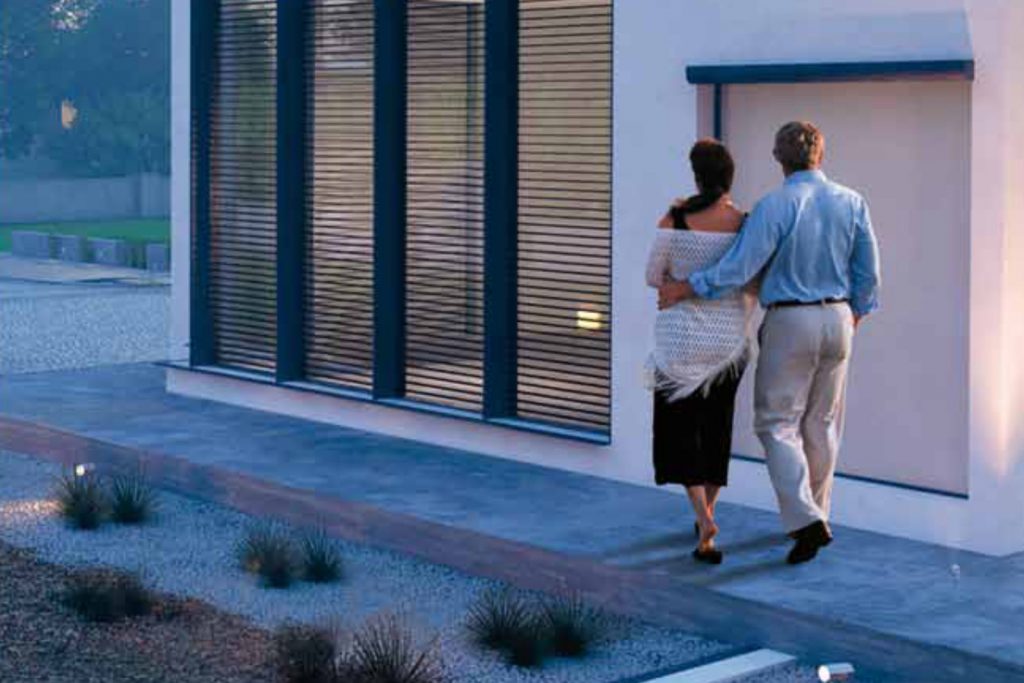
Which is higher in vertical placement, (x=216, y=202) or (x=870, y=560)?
(x=216, y=202)

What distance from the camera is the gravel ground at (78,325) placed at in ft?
65.4

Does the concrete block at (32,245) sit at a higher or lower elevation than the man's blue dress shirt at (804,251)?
lower

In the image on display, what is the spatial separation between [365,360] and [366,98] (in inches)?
65.8

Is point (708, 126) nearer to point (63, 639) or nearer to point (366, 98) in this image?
point (366, 98)

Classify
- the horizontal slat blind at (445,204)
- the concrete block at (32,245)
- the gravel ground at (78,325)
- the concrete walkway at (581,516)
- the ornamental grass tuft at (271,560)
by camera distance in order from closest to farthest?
the concrete walkway at (581,516) → the ornamental grass tuft at (271,560) → the horizontal slat blind at (445,204) → the gravel ground at (78,325) → the concrete block at (32,245)

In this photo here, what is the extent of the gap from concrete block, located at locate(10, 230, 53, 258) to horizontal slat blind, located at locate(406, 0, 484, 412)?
25.0 metres

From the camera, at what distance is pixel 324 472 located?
12945 mm

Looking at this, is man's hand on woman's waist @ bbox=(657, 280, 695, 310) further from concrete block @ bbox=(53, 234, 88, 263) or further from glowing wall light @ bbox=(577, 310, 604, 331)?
concrete block @ bbox=(53, 234, 88, 263)

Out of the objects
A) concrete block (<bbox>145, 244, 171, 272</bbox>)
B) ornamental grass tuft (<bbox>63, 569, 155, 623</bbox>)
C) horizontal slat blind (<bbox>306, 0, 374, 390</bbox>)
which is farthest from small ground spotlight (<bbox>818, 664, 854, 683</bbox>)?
concrete block (<bbox>145, 244, 171, 272</bbox>)

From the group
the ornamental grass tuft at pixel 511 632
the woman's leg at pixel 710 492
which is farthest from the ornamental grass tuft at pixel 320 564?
the woman's leg at pixel 710 492

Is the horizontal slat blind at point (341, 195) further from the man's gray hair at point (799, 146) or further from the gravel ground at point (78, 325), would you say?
the man's gray hair at point (799, 146)

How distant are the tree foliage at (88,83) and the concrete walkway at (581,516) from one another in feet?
160

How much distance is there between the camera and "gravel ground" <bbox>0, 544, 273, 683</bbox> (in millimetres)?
9211

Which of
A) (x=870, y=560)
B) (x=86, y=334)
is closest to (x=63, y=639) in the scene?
(x=870, y=560)
